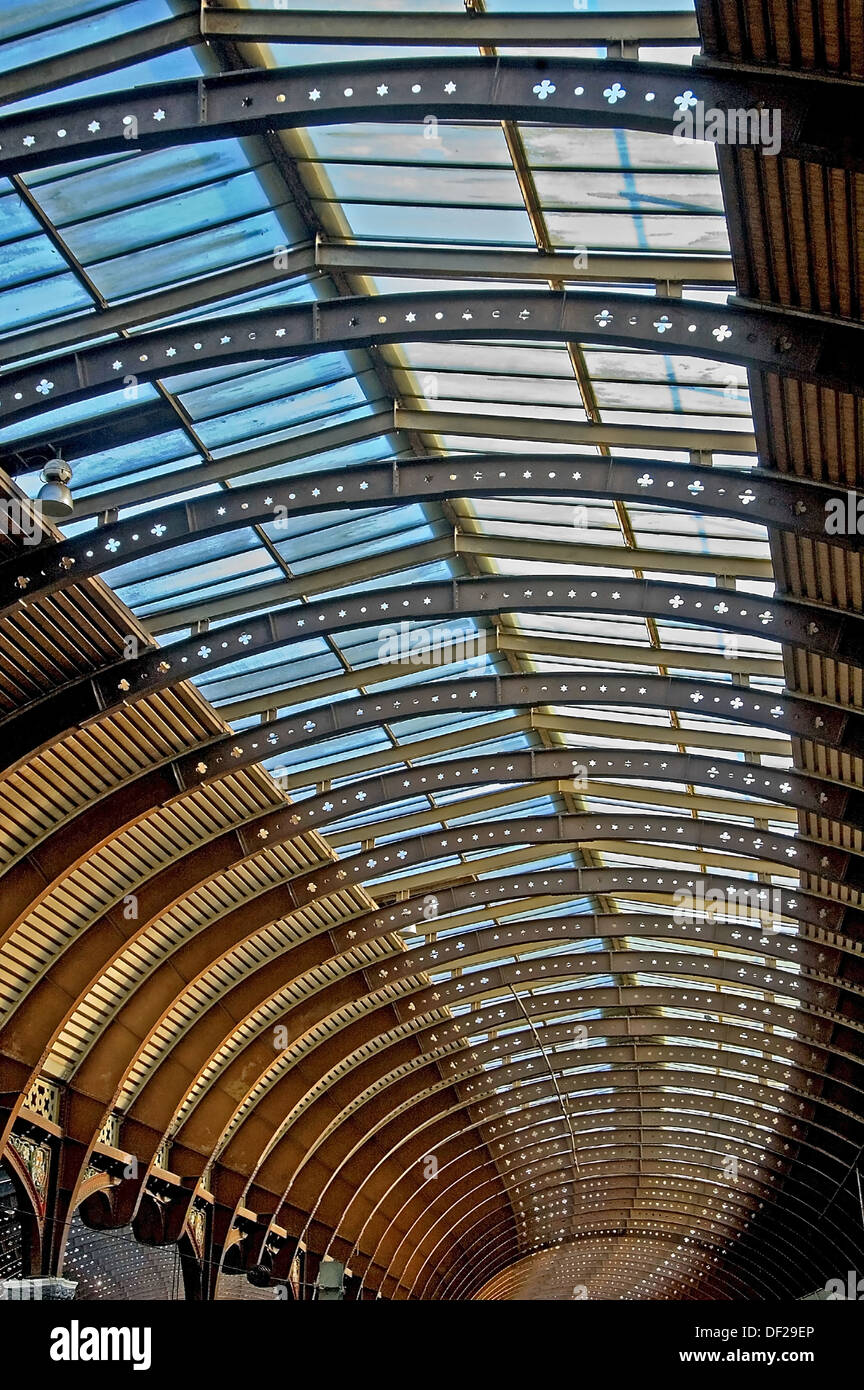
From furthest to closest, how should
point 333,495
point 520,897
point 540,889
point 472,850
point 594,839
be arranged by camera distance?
point 540,889 → point 520,897 → point 472,850 → point 594,839 → point 333,495

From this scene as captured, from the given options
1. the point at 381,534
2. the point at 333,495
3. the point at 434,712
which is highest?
the point at 381,534

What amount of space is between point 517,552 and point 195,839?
12.0 metres

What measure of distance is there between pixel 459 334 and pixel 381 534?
8309 mm

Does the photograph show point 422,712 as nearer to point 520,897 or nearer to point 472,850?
point 472,850

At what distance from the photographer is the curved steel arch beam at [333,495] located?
2214 cm

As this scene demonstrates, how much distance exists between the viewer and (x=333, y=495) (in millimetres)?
23156

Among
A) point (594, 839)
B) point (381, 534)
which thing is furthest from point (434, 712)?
point (594, 839)

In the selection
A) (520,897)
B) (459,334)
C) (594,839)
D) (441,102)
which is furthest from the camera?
(520,897)

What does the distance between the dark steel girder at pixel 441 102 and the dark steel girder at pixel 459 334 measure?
9.70ft

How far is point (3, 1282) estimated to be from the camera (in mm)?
32031

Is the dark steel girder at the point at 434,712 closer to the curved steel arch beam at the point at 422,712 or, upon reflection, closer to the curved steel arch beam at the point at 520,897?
the curved steel arch beam at the point at 422,712

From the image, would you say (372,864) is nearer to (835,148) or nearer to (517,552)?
(517,552)

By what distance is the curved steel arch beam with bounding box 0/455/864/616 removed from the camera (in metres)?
22.1
